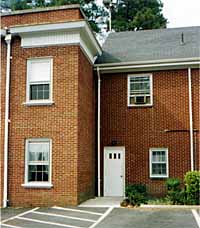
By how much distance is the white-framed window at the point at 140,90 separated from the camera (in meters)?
16.9

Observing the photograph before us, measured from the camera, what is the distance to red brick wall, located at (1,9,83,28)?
14383 millimetres

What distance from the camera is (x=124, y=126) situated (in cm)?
1698

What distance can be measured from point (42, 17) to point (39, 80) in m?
2.59

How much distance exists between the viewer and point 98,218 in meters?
11.3

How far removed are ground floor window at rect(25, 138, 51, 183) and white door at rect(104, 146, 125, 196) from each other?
12.8 ft

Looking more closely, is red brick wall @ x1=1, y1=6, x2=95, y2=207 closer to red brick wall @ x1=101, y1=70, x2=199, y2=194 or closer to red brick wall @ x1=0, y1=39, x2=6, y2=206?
red brick wall @ x1=0, y1=39, x2=6, y2=206

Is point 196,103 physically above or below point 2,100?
above

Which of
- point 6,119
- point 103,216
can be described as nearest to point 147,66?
point 6,119

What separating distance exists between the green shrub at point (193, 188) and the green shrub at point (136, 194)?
169 cm

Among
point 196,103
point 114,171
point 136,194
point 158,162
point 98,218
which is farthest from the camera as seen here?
point 114,171

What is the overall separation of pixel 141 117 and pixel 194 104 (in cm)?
→ 243

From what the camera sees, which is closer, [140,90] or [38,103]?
[38,103]

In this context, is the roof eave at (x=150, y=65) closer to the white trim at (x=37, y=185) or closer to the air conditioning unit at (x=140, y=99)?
the air conditioning unit at (x=140, y=99)

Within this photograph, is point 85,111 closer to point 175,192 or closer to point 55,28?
point 55,28
